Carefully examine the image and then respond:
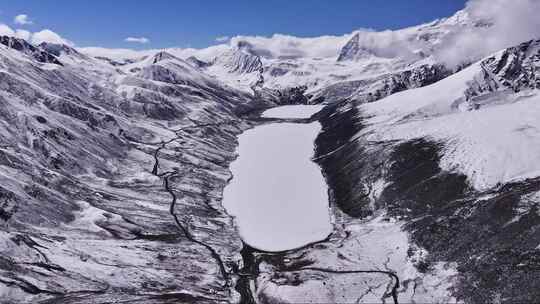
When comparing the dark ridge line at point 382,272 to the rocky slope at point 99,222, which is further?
the rocky slope at point 99,222

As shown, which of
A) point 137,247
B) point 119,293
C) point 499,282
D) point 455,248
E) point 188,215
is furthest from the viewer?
point 188,215

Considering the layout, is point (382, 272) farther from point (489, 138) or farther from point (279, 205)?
point (489, 138)

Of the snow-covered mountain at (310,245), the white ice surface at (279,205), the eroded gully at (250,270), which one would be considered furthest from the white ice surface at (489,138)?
the eroded gully at (250,270)

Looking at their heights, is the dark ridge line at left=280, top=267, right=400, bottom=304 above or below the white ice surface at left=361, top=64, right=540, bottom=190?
below

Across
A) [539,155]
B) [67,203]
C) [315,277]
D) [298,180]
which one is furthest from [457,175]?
[67,203]

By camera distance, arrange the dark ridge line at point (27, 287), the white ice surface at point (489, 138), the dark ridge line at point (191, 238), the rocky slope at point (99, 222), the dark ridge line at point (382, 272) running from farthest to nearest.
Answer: the white ice surface at point (489, 138), the dark ridge line at point (191, 238), the rocky slope at point (99, 222), the dark ridge line at point (382, 272), the dark ridge line at point (27, 287)

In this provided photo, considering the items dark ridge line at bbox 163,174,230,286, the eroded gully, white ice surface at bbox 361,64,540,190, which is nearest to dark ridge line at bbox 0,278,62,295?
dark ridge line at bbox 163,174,230,286

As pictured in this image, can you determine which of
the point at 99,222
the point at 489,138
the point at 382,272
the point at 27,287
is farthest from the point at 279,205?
the point at 27,287

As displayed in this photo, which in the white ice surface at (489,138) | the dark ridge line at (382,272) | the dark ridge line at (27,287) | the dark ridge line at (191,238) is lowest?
the dark ridge line at (382,272)

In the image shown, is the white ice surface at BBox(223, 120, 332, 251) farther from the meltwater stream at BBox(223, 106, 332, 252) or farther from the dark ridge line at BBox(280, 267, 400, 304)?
the dark ridge line at BBox(280, 267, 400, 304)

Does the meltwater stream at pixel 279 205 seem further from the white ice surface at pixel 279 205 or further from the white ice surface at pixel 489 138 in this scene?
the white ice surface at pixel 489 138

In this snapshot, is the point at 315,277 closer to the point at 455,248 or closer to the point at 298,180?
the point at 455,248
